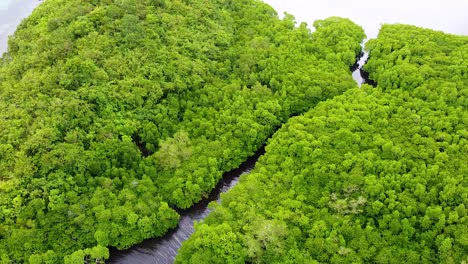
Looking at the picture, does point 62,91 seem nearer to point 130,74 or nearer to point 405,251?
point 130,74

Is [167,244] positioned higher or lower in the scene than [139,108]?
lower

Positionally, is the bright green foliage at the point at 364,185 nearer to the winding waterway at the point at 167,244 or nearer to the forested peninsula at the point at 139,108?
the forested peninsula at the point at 139,108

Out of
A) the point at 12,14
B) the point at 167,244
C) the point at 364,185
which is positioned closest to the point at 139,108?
the point at 167,244

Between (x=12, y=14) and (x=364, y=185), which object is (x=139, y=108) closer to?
(x=364, y=185)

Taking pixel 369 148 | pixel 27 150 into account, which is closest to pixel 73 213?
pixel 27 150

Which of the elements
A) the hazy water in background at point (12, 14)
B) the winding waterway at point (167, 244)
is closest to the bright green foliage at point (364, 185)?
the winding waterway at point (167, 244)

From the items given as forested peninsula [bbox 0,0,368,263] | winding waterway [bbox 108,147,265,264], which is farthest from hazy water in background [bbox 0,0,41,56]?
winding waterway [bbox 108,147,265,264]
